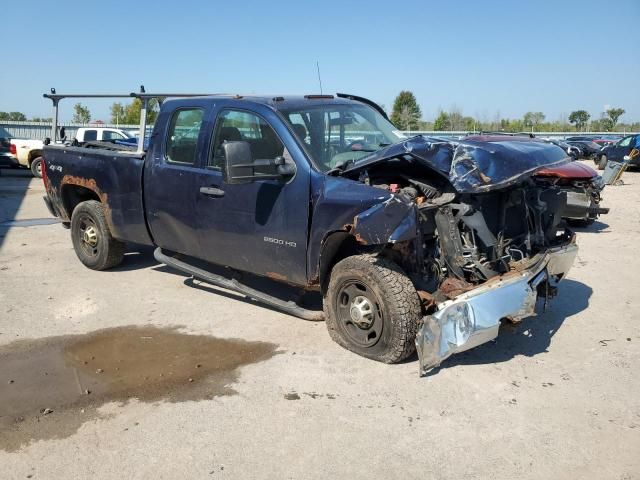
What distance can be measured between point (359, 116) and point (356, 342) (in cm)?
218

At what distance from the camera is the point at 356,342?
4.41 m

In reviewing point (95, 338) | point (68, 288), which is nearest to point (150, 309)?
point (95, 338)

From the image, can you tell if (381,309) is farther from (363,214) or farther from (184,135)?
(184,135)

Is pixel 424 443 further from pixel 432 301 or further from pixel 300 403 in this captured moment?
pixel 432 301

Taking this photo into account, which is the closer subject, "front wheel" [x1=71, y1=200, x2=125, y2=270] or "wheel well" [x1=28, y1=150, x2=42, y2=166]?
"front wheel" [x1=71, y1=200, x2=125, y2=270]

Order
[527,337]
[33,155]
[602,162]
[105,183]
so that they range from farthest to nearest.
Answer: [602,162], [33,155], [105,183], [527,337]

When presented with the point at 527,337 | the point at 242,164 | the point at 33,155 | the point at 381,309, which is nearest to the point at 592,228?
the point at 527,337

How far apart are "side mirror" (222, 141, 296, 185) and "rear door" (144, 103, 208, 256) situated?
92 centimetres

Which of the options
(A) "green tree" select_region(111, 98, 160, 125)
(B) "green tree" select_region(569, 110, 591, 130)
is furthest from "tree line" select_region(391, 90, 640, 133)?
(A) "green tree" select_region(111, 98, 160, 125)

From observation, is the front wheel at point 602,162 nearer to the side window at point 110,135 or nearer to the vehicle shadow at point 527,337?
the side window at point 110,135

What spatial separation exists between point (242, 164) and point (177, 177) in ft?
4.20

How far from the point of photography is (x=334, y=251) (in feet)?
14.7

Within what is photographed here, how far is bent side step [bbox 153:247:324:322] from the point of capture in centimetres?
478

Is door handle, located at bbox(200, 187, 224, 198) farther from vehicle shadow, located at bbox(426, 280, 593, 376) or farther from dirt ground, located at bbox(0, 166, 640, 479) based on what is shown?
vehicle shadow, located at bbox(426, 280, 593, 376)
